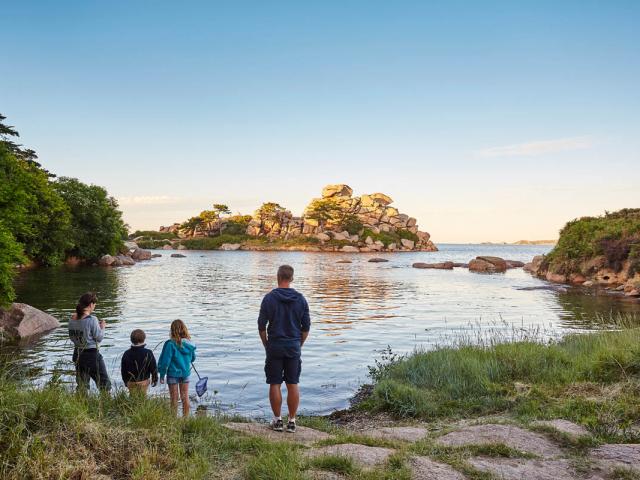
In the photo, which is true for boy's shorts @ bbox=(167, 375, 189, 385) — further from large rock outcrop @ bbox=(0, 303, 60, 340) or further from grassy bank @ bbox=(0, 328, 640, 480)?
large rock outcrop @ bbox=(0, 303, 60, 340)

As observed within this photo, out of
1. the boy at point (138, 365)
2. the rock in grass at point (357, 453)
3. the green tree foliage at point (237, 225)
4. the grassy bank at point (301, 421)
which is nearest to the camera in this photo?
the grassy bank at point (301, 421)

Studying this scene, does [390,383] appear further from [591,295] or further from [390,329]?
[591,295]

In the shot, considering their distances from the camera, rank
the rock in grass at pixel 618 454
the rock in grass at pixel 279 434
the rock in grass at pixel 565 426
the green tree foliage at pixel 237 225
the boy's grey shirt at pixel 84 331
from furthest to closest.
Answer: the green tree foliage at pixel 237 225 → the boy's grey shirt at pixel 84 331 → the rock in grass at pixel 279 434 → the rock in grass at pixel 565 426 → the rock in grass at pixel 618 454

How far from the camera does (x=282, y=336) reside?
7789 mm

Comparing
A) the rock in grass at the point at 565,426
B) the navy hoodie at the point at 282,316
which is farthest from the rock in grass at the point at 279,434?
the rock in grass at the point at 565,426

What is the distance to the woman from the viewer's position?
8797 millimetres

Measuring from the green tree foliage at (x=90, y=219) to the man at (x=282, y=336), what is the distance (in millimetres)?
60162

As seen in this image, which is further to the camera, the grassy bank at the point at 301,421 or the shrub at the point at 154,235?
the shrub at the point at 154,235

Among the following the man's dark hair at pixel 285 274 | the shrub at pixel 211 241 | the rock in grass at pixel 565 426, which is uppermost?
the shrub at pixel 211 241

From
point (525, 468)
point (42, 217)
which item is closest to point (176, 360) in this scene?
point (525, 468)

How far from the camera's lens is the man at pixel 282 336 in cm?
779

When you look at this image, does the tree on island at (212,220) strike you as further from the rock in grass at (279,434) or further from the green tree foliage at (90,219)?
the rock in grass at (279,434)

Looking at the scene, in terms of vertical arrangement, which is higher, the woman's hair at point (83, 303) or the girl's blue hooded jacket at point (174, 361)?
the woman's hair at point (83, 303)

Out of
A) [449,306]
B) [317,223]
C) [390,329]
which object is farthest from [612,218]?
[317,223]
